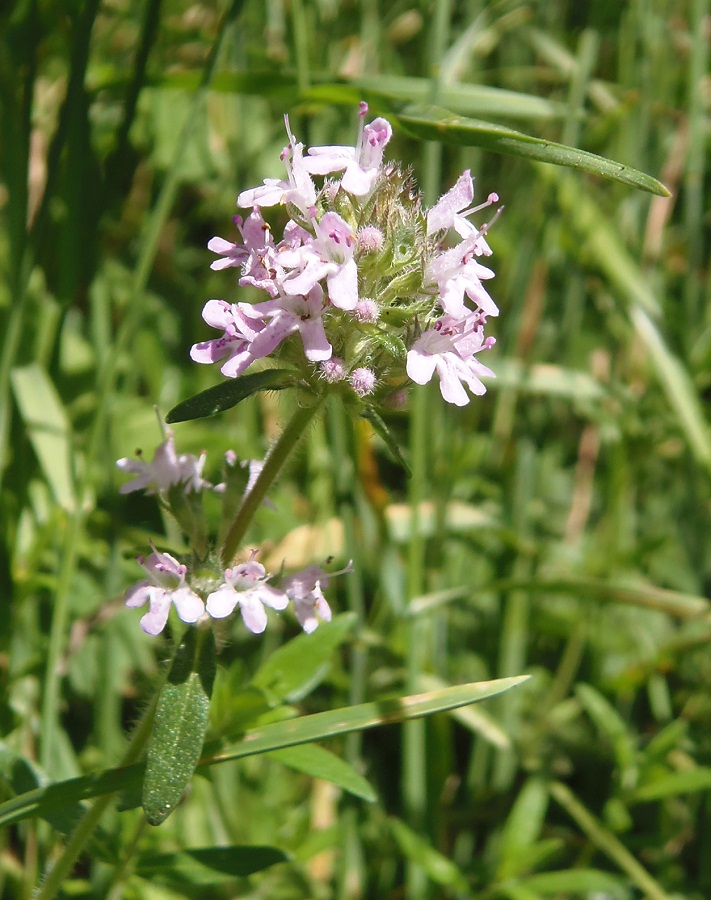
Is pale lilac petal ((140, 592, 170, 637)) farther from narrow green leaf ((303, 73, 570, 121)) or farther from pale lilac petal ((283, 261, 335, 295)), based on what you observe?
narrow green leaf ((303, 73, 570, 121))

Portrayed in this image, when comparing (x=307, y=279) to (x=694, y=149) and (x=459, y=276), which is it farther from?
(x=694, y=149)

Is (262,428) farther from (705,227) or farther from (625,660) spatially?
(705,227)

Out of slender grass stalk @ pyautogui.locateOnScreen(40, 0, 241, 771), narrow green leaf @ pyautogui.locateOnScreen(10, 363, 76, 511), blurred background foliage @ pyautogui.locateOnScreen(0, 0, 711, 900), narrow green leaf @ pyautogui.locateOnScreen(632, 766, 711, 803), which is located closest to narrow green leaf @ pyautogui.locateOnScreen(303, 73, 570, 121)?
blurred background foliage @ pyautogui.locateOnScreen(0, 0, 711, 900)

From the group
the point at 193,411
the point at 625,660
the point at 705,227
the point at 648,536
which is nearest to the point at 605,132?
the point at 705,227

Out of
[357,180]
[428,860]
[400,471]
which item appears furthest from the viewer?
[400,471]

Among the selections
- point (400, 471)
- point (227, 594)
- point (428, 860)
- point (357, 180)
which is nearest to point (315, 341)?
point (357, 180)
